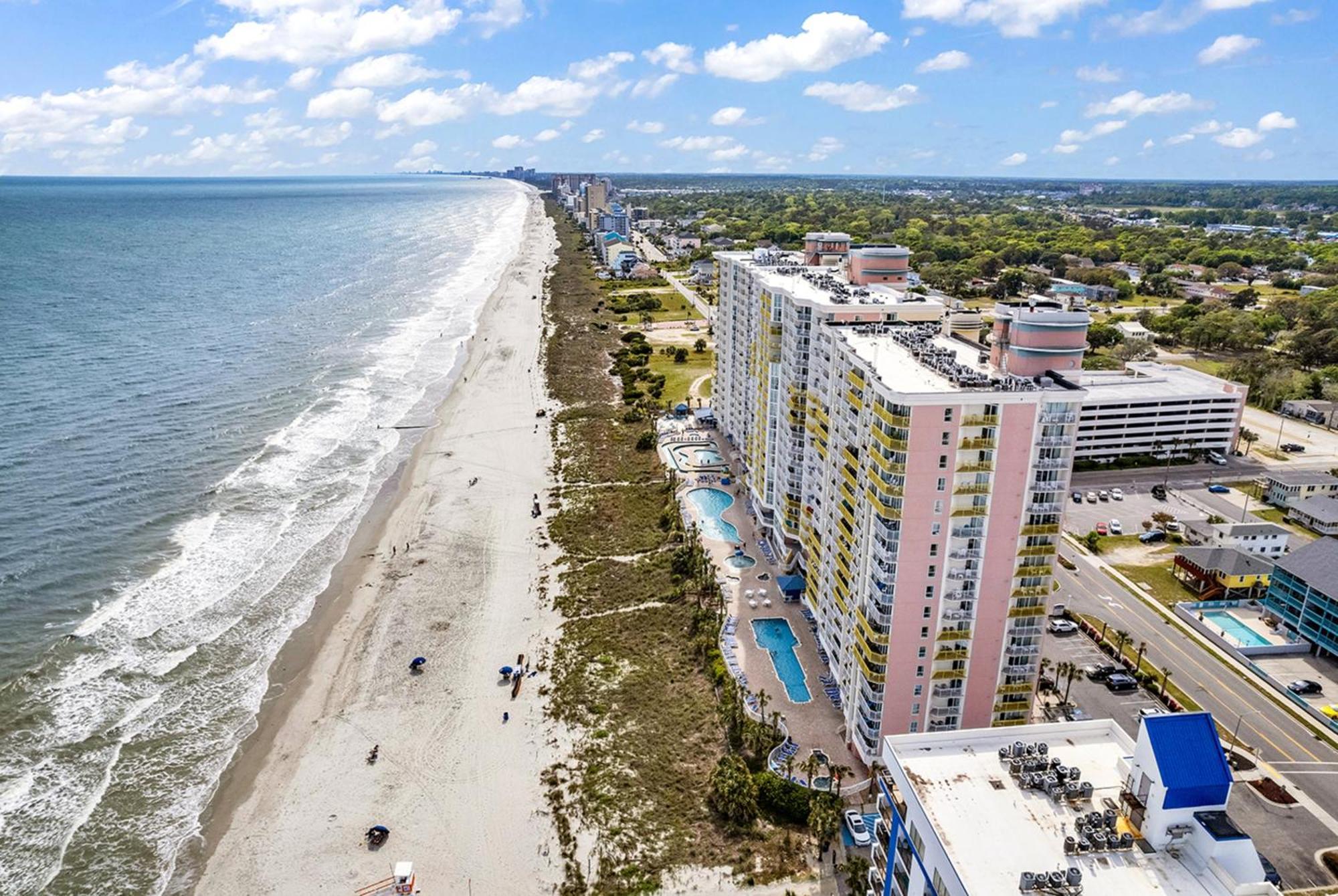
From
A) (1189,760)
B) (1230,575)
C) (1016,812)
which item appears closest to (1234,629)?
(1230,575)

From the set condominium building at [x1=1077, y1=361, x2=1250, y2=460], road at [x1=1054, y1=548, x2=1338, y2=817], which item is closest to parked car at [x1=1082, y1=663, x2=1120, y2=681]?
road at [x1=1054, y1=548, x2=1338, y2=817]

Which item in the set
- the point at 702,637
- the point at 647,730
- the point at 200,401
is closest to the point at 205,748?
the point at 647,730

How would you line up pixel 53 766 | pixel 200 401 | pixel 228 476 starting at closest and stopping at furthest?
1. pixel 53 766
2. pixel 228 476
3. pixel 200 401

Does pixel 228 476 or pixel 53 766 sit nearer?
pixel 53 766

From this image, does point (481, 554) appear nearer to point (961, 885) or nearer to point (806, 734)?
point (806, 734)

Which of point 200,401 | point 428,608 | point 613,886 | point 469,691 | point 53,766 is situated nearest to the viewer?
point 613,886

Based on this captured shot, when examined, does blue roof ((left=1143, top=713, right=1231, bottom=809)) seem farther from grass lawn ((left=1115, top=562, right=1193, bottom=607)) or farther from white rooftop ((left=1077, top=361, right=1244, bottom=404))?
white rooftop ((left=1077, top=361, right=1244, bottom=404))

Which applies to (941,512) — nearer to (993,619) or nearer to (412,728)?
(993,619)
